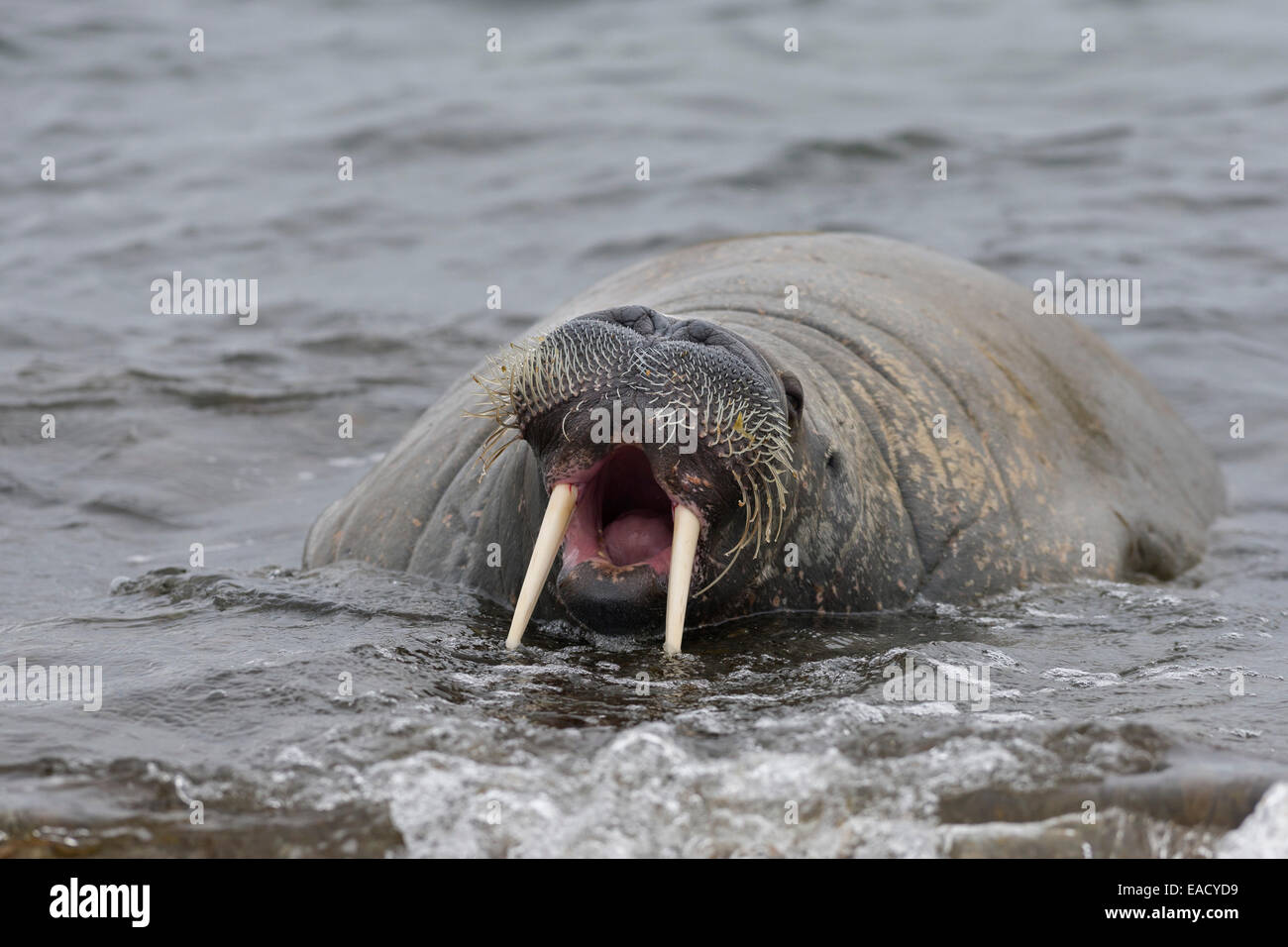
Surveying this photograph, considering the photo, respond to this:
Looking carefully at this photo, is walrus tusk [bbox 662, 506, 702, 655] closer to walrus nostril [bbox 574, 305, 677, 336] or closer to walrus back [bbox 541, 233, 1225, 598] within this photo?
walrus nostril [bbox 574, 305, 677, 336]

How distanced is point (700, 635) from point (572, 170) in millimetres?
11445

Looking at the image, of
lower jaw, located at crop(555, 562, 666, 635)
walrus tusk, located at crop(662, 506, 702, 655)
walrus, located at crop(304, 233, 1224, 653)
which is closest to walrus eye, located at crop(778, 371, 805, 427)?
walrus, located at crop(304, 233, 1224, 653)

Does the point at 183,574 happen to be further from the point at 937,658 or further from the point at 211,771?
the point at 937,658

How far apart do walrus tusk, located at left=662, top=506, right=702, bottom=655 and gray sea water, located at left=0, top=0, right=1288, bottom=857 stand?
0.19 metres

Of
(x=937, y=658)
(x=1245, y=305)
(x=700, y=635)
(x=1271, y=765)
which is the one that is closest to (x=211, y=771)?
(x=700, y=635)

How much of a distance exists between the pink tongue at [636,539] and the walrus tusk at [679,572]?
334 mm

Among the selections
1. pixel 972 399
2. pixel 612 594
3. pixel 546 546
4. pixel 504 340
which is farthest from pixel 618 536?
pixel 504 340

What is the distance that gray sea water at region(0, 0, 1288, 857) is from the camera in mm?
4070

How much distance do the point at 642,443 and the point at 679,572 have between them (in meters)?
0.42

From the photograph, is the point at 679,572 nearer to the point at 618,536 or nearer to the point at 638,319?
the point at 618,536

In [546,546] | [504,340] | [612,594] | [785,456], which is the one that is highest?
[504,340]

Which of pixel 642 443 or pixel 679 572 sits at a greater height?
pixel 642 443

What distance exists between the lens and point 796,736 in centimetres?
448

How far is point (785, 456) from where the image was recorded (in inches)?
211
